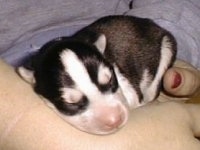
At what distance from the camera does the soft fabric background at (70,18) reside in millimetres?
1423

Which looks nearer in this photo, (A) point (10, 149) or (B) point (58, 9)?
(A) point (10, 149)

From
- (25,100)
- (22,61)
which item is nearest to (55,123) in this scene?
(25,100)

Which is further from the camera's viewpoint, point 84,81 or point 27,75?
point 27,75

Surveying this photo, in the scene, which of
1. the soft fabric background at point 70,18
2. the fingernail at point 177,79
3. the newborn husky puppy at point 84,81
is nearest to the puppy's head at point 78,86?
the newborn husky puppy at point 84,81

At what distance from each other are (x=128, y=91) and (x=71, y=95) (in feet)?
1.18

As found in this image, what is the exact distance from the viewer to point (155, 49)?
1.67 metres

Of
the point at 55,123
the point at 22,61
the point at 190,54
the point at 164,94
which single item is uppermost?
the point at 55,123

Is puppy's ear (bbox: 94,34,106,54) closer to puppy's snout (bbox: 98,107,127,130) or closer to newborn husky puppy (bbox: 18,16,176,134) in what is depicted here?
newborn husky puppy (bbox: 18,16,176,134)

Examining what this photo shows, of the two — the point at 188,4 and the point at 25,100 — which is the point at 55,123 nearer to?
the point at 25,100

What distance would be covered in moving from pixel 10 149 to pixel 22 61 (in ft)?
1.47

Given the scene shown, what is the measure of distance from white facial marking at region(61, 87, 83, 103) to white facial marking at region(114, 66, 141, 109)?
316 mm

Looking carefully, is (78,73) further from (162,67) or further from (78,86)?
(162,67)

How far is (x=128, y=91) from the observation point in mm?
1523

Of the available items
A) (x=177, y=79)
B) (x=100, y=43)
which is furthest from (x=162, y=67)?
(x=100, y=43)
